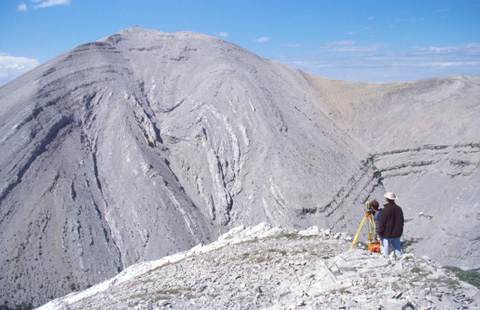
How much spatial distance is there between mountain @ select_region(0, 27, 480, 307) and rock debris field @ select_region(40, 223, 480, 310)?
21.1ft

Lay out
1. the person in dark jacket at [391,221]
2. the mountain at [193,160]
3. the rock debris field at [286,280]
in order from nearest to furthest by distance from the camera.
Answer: the rock debris field at [286,280] < the person in dark jacket at [391,221] < the mountain at [193,160]

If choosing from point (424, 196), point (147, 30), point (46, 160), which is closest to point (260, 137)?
point (424, 196)

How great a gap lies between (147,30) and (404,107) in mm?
26932

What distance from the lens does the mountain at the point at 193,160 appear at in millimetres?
19938

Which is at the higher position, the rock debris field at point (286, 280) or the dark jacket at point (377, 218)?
the dark jacket at point (377, 218)

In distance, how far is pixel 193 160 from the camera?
27062 millimetres

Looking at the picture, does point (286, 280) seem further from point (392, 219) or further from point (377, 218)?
point (392, 219)

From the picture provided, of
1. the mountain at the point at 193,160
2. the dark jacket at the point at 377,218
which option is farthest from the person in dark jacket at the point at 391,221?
the mountain at the point at 193,160

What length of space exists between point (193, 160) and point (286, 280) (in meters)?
18.6

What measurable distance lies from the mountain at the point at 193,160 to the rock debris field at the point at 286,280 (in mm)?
6446

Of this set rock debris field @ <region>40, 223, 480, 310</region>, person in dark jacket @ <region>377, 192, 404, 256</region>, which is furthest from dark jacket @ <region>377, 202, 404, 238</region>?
rock debris field @ <region>40, 223, 480, 310</region>

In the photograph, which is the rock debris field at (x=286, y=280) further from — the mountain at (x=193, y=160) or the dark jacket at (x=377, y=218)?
the mountain at (x=193, y=160)

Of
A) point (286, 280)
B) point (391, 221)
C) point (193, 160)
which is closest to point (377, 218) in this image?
point (391, 221)

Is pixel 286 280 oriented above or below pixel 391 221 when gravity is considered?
below
